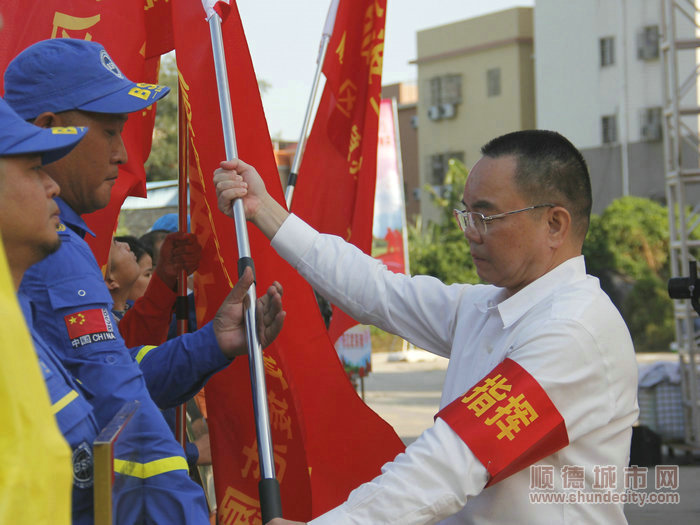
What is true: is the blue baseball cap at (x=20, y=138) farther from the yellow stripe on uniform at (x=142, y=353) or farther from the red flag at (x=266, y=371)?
the red flag at (x=266, y=371)

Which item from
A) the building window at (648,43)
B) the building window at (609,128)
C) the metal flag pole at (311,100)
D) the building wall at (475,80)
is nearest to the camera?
the metal flag pole at (311,100)

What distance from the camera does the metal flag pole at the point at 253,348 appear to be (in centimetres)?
203

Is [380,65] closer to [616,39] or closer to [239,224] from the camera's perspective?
[239,224]

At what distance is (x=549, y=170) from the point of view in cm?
223

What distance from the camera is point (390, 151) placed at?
13.7 meters

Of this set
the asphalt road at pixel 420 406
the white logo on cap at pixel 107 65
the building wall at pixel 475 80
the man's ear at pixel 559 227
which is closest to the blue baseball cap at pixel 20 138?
the white logo on cap at pixel 107 65

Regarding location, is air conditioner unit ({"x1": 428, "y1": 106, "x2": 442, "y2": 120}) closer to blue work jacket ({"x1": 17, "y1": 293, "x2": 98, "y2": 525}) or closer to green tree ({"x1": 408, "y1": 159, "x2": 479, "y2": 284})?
green tree ({"x1": 408, "y1": 159, "x2": 479, "y2": 284})

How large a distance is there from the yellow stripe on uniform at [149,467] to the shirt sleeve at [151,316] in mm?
1426

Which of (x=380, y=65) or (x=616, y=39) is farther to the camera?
(x=616, y=39)

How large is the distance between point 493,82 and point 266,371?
28585 mm

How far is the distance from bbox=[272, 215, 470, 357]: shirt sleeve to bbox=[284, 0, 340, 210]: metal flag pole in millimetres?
775

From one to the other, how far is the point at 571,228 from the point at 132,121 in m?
1.68

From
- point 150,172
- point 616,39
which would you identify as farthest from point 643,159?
point 150,172

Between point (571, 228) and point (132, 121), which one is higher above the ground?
point (132, 121)
